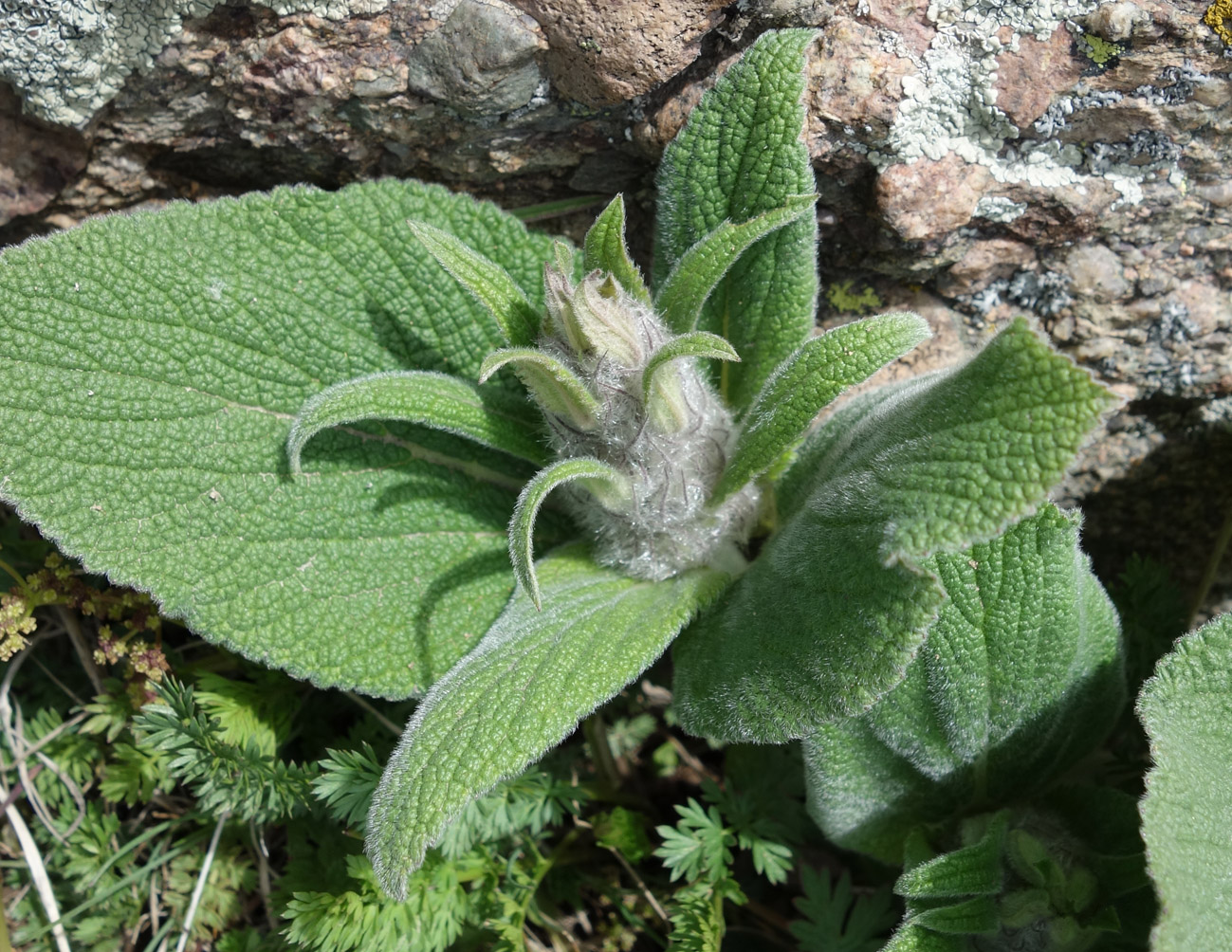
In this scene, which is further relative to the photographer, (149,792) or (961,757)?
(149,792)

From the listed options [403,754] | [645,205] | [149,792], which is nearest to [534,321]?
[645,205]

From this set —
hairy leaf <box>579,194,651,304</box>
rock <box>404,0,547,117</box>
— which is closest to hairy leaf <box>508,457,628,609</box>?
hairy leaf <box>579,194,651,304</box>

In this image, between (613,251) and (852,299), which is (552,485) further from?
(852,299)

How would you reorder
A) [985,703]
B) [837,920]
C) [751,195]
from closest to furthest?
[985,703]
[751,195]
[837,920]

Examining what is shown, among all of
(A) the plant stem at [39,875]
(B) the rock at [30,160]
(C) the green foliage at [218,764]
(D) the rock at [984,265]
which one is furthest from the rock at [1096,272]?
(A) the plant stem at [39,875]

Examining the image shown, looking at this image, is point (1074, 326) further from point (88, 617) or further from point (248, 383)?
point (88, 617)

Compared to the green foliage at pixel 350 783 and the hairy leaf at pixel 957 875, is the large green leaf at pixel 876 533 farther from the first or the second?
the green foliage at pixel 350 783

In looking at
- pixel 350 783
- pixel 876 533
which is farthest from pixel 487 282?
pixel 350 783

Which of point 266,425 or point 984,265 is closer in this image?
point 266,425
